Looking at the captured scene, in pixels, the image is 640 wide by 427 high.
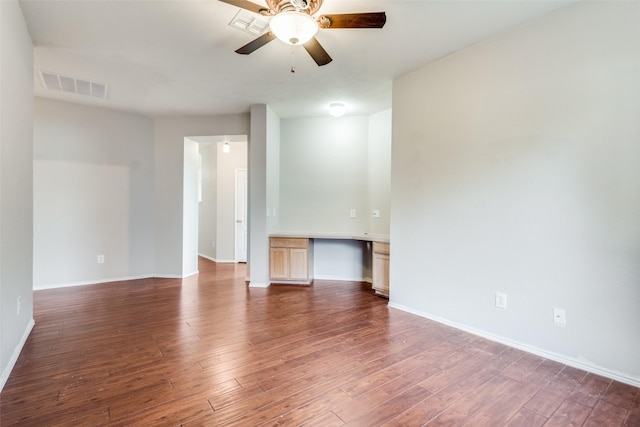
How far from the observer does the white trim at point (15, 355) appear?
78.6 inches

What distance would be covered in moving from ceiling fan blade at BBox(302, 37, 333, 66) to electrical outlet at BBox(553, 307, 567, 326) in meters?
2.74

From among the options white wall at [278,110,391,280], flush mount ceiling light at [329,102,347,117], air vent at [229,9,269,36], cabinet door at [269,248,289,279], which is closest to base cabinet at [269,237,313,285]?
cabinet door at [269,248,289,279]

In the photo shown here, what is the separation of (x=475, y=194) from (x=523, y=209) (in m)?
0.43

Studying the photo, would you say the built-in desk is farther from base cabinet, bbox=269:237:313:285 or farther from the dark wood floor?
the dark wood floor

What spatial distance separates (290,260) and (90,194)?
3272 millimetres

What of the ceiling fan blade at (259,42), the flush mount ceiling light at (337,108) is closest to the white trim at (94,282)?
the flush mount ceiling light at (337,108)

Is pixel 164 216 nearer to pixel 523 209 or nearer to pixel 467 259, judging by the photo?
pixel 467 259

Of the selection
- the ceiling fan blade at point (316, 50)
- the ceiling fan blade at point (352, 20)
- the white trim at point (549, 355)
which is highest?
the ceiling fan blade at point (352, 20)

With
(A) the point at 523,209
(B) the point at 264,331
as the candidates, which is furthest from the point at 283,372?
(A) the point at 523,209

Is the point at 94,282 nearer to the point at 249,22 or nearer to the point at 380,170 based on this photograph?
the point at 249,22

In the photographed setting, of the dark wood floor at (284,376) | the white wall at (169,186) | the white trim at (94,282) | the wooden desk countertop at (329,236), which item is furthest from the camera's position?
the white wall at (169,186)

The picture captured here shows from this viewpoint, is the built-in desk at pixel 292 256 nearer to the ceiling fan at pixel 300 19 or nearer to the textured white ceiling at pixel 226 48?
the textured white ceiling at pixel 226 48

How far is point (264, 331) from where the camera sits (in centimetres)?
292

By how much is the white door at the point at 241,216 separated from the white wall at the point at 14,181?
4010 millimetres
